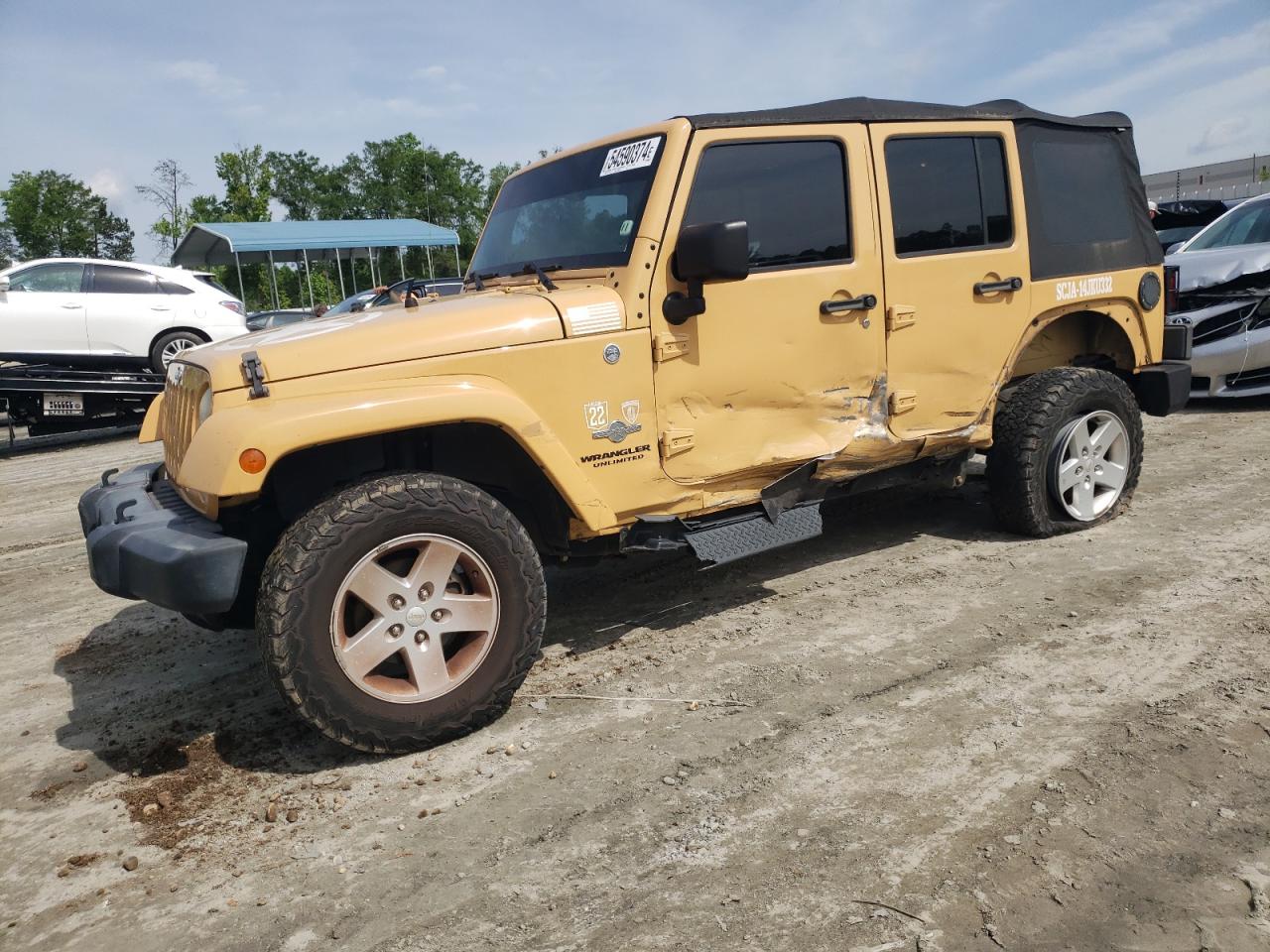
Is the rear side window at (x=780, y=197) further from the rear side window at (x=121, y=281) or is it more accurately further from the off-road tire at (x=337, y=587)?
the rear side window at (x=121, y=281)

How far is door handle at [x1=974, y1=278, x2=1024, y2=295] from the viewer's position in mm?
4406

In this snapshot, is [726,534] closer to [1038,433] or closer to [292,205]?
[1038,433]

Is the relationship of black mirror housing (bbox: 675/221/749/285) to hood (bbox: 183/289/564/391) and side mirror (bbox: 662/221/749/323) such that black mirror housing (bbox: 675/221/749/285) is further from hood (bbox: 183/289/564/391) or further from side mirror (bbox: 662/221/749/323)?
hood (bbox: 183/289/564/391)

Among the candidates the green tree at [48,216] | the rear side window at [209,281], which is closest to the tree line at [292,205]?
the green tree at [48,216]

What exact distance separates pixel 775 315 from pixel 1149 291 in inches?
105

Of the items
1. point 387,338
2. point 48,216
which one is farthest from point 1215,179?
point 48,216

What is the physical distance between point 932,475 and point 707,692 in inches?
80.3

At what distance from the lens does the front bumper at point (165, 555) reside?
2789mm

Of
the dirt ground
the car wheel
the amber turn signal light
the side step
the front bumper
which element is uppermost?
the car wheel

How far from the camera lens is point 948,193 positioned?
4359mm

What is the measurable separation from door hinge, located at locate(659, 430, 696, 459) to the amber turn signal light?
4.87 ft

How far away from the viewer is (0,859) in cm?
266

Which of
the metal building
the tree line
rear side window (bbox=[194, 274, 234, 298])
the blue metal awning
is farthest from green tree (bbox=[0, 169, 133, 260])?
the metal building

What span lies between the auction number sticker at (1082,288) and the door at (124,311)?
36.1 feet
